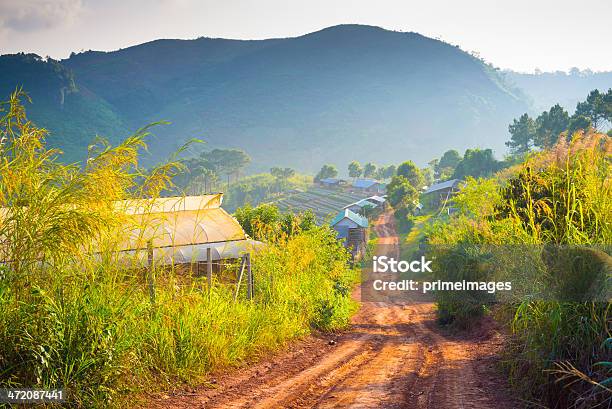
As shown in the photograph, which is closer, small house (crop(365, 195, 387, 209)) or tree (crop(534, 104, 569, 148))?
tree (crop(534, 104, 569, 148))

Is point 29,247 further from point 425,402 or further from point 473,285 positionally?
point 473,285

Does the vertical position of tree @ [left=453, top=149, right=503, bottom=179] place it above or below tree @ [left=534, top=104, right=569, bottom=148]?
below

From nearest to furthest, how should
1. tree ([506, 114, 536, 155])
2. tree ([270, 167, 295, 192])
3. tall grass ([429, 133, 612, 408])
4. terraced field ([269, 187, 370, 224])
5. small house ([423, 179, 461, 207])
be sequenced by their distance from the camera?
tall grass ([429, 133, 612, 408]), small house ([423, 179, 461, 207]), tree ([506, 114, 536, 155]), terraced field ([269, 187, 370, 224]), tree ([270, 167, 295, 192])

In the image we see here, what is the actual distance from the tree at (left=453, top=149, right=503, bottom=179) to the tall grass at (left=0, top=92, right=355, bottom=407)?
225 ft

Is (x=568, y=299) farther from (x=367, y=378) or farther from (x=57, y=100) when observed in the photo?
(x=57, y=100)

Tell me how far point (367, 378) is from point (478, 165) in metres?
72.6

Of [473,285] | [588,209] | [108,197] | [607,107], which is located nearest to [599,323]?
[588,209]

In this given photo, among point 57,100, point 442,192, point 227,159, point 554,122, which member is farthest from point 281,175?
point 554,122

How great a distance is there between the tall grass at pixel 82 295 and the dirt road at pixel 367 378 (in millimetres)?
615

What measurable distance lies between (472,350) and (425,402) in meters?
4.53

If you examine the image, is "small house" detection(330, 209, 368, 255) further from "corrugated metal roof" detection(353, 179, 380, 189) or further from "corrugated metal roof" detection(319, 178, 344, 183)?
"corrugated metal roof" detection(319, 178, 344, 183)

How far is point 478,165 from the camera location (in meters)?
77.2

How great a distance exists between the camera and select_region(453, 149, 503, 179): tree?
73.9 metres

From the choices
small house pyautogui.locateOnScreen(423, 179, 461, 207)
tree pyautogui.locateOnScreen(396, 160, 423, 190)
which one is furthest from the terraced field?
small house pyautogui.locateOnScreen(423, 179, 461, 207)
